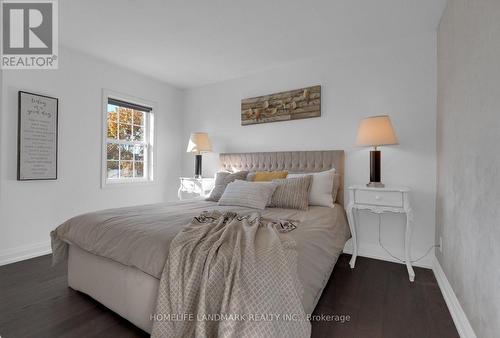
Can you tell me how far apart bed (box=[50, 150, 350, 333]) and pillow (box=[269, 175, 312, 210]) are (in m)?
0.15

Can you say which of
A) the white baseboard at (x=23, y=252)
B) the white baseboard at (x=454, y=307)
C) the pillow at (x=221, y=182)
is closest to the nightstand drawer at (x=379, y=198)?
the white baseboard at (x=454, y=307)

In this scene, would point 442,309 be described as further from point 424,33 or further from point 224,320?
point 424,33

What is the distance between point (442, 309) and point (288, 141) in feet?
7.80

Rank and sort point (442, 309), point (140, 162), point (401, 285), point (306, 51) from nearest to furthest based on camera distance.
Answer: point (442, 309) → point (401, 285) → point (306, 51) → point (140, 162)

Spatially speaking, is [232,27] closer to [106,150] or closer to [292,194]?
[292,194]

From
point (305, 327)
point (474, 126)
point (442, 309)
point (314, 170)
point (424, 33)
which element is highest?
point (424, 33)

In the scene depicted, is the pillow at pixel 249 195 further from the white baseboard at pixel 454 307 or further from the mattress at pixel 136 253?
the white baseboard at pixel 454 307

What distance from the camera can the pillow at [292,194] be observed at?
248 centimetres

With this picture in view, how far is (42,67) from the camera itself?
288cm

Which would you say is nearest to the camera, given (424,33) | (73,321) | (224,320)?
(224,320)

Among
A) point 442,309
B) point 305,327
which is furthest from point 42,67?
point 442,309

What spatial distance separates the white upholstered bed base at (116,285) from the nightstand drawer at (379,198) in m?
2.05

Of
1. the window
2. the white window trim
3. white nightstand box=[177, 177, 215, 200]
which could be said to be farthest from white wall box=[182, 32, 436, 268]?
the window

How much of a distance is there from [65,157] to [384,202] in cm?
377
